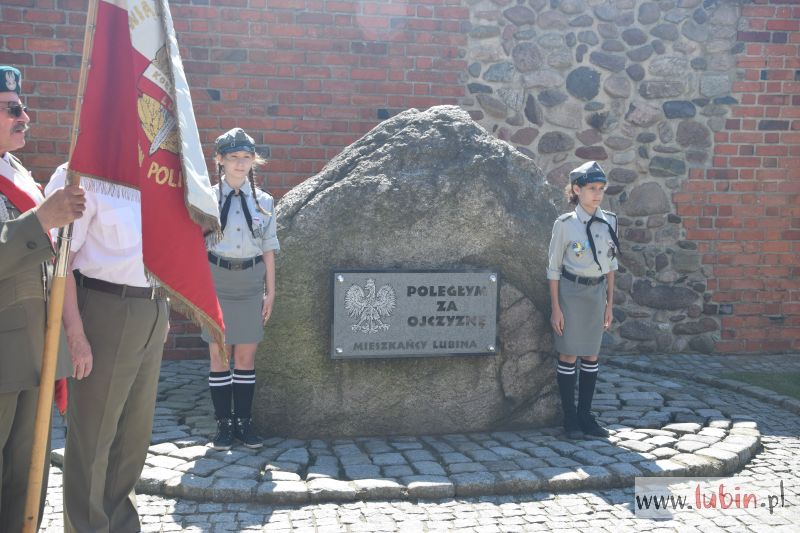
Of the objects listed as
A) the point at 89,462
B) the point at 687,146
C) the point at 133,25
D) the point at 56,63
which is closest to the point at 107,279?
the point at 89,462

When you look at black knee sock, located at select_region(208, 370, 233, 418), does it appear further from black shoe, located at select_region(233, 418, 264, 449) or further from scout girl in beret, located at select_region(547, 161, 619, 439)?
scout girl in beret, located at select_region(547, 161, 619, 439)

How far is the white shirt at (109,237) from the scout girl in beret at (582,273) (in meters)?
2.37

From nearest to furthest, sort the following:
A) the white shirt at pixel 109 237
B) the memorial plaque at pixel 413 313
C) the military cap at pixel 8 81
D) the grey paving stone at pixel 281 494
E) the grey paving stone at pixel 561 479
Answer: the military cap at pixel 8 81
the white shirt at pixel 109 237
the grey paving stone at pixel 281 494
the grey paving stone at pixel 561 479
the memorial plaque at pixel 413 313

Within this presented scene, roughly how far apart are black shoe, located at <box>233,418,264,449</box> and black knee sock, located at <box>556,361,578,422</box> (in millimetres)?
1716

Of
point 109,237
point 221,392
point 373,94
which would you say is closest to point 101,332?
point 109,237

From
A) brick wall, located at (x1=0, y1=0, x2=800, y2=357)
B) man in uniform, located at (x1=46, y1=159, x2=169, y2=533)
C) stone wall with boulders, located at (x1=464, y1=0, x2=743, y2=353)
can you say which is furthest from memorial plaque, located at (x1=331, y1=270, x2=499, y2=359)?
stone wall with boulders, located at (x1=464, y1=0, x2=743, y2=353)

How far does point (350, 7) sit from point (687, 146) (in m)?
3.10

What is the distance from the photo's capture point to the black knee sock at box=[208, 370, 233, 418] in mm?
3959

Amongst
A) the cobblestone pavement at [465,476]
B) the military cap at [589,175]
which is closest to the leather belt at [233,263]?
the cobblestone pavement at [465,476]

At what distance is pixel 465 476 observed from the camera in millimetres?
3568

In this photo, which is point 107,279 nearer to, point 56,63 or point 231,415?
point 231,415

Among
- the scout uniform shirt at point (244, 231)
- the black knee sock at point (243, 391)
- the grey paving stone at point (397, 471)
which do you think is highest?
the scout uniform shirt at point (244, 231)

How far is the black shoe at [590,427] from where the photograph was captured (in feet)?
13.9

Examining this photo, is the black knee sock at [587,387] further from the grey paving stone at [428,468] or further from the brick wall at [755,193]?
the brick wall at [755,193]
